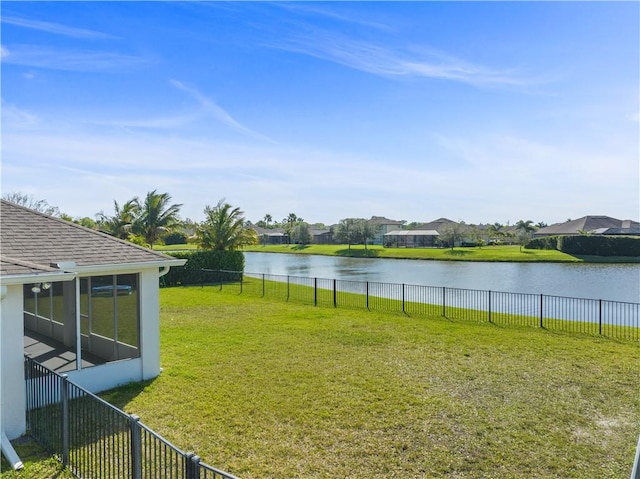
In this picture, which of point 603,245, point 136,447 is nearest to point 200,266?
point 136,447

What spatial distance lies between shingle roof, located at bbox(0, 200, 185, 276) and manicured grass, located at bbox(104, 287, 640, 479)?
2.21 meters

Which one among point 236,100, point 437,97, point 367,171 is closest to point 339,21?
point 437,97

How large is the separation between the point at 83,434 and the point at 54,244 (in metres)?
3.38

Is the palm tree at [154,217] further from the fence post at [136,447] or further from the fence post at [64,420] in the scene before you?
the fence post at [136,447]

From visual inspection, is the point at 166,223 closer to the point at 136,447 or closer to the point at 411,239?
the point at 136,447

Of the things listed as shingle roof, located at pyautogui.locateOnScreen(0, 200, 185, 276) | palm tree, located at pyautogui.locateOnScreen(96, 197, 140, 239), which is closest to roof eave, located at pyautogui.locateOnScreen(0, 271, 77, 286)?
shingle roof, located at pyautogui.locateOnScreen(0, 200, 185, 276)

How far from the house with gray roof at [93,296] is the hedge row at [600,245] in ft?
152

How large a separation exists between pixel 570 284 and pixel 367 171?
1408 cm

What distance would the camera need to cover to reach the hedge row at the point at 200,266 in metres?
22.5

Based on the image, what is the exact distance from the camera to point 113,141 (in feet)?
47.4

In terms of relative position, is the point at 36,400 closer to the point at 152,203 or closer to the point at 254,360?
the point at 254,360

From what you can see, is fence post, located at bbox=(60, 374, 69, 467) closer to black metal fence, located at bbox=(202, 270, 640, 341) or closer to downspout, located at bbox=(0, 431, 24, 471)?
downspout, located at bbox=(0, 431, 24, 471)

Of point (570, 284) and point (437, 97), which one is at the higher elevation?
point (437, 97)

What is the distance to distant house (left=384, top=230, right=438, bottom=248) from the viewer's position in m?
71.6
